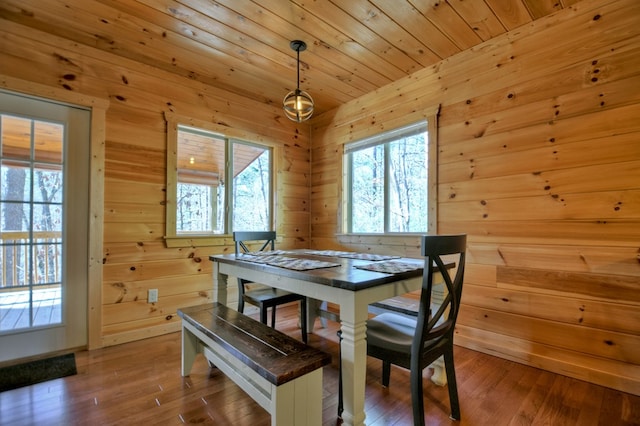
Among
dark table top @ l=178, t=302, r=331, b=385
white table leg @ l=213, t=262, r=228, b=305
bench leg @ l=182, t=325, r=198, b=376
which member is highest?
white table leg @ l=213, t=262, r=228, b=305

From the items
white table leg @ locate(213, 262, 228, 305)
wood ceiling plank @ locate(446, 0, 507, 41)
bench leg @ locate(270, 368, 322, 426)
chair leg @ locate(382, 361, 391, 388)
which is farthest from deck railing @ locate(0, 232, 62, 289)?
wood ceiling plank @ locate(446, 0, 507, 41)

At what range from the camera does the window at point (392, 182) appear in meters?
2.88

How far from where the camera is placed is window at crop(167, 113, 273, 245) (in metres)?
3.03

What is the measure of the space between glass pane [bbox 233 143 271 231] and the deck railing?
155 centimetres

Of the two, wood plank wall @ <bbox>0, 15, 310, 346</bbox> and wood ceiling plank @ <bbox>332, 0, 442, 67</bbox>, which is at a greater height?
wood ceiling plank @ <bbox>332, 0, 442, 67</bbox>

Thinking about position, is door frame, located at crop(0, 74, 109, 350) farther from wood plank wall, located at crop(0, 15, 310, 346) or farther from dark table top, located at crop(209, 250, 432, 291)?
dark table top, located at crop(209, 250, 432, 291)

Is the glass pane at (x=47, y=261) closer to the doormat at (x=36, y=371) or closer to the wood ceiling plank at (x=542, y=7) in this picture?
the doormat at (x=36, y=371)

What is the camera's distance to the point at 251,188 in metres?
3.63

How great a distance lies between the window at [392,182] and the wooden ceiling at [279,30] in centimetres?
68

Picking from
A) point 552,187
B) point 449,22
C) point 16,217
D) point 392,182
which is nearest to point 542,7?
point 449,22

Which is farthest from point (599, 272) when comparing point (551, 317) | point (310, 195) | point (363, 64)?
point (310, 195)

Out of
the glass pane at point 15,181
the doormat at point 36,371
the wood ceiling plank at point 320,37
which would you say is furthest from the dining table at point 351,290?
the glass pane at point 15,181

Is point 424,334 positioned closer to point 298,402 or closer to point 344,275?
point 344,275

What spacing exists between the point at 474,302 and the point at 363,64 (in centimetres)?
234
